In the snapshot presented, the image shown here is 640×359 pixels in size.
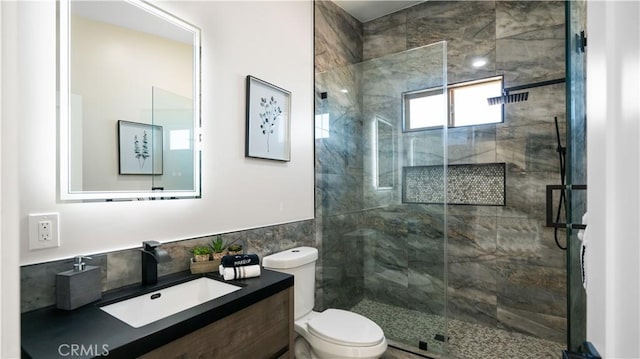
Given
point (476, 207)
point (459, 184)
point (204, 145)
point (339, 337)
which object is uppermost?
point (204, 145)

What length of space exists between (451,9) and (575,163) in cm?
246

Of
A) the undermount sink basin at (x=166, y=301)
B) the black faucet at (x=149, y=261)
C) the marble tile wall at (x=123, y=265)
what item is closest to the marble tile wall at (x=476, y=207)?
the marble tile wall at (x=123, y=265)

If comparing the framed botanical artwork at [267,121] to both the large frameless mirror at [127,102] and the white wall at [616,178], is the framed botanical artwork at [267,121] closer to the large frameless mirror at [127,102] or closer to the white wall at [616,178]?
the large frameless mirror at [127,102]

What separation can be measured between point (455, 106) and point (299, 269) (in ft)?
6.92

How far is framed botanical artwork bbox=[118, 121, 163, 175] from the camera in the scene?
4.62 ft

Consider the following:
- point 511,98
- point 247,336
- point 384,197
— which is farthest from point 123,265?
point 511,98

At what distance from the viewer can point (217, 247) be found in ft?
5.54

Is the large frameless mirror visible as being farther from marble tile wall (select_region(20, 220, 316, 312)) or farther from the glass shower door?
the glass shower door

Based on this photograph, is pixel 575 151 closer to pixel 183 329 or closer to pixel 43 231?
pixel 183 329

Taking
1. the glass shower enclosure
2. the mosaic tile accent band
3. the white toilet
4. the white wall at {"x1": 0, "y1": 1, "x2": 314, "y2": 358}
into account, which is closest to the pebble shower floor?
the glass shower enclosure

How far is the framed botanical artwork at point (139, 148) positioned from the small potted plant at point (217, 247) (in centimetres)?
49

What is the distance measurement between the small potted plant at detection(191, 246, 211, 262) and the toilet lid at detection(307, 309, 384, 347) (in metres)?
0.77

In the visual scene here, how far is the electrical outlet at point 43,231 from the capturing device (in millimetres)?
1106

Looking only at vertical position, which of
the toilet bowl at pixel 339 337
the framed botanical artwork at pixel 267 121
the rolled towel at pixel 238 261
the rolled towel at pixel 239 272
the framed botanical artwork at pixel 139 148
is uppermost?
the framed botanical artwork at pixel 267 121
